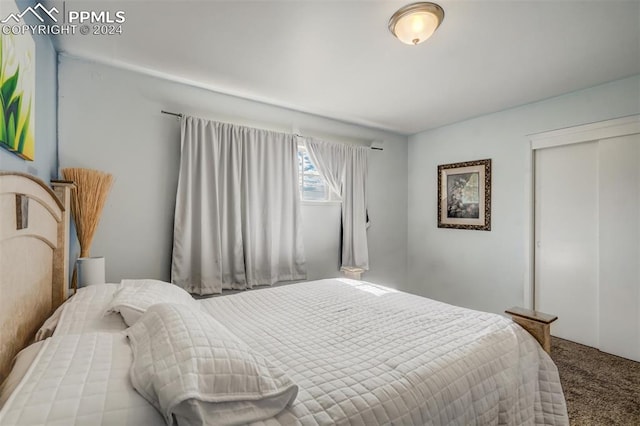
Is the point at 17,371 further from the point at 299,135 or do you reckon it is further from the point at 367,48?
the point at 299,135

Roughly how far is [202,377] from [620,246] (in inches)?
137

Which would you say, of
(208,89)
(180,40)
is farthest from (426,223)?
(180,40)

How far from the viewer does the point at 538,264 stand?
3.03m

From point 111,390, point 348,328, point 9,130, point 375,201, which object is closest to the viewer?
point 111,390

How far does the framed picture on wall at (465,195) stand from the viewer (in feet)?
11.1

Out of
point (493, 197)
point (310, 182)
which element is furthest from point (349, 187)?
point (493, 197)

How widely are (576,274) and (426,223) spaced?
167cm

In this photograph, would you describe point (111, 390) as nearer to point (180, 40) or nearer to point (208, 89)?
point (180, 40)

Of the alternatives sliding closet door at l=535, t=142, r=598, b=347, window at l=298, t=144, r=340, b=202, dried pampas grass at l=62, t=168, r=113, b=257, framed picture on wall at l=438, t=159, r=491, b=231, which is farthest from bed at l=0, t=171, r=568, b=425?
framed picture on wall at l=438, t=159, r=491, b=231

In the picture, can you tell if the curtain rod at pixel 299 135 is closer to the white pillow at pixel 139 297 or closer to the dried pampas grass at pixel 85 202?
the dried pampas grass at pixel 85 202

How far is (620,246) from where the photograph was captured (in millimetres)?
2506

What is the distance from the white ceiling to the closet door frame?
1.29 feet

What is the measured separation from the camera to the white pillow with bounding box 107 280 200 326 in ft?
3.89
